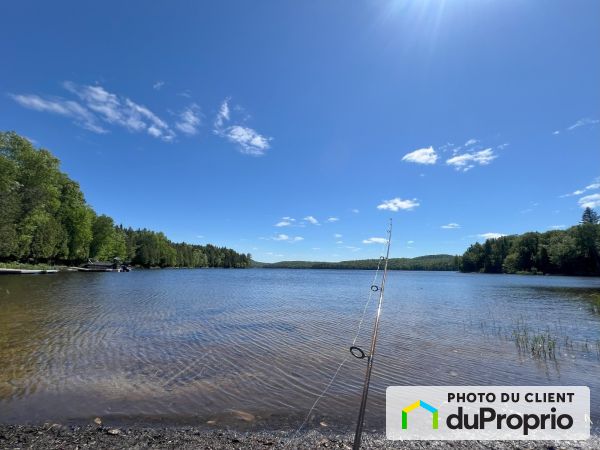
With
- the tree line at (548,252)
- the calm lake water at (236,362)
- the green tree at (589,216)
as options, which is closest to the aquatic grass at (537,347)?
the calm lake water at (236,362)

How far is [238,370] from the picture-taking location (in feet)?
29.6

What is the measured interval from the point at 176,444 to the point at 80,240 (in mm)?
77481

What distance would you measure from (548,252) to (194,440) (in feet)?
427

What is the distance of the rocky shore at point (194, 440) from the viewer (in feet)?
16.0

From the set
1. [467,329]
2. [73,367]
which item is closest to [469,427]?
[73,367]

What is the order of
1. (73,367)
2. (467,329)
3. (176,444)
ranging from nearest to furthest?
(176,444) < (73,367) < (467,329)

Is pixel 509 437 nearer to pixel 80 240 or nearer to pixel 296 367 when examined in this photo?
pixel 296 367

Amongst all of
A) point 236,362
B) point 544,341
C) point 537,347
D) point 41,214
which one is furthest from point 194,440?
point 41,214

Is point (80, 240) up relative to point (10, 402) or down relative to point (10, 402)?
up

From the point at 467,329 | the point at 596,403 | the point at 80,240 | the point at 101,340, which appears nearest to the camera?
the point at 596,403

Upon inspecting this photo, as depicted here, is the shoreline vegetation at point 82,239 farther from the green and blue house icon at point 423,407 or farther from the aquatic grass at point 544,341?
the aquatic grass at point 544,341

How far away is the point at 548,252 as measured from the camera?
352 feet

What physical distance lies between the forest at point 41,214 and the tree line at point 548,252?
124800 millimetres

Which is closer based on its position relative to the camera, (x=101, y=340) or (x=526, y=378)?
(x=526, y=378)
